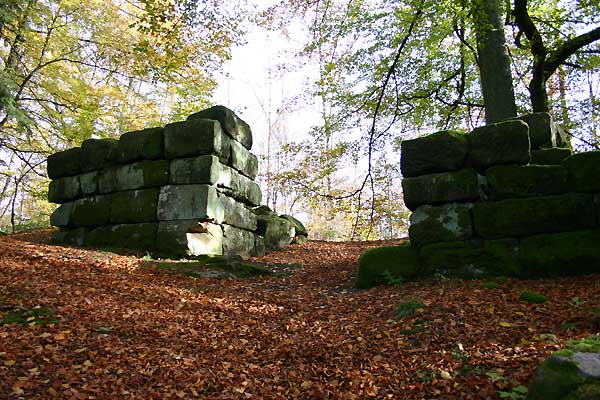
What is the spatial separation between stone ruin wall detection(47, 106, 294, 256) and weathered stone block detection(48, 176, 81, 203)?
27 mm

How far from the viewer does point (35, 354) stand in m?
3.47

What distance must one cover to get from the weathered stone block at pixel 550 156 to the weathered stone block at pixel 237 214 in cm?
641

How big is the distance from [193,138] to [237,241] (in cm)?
281

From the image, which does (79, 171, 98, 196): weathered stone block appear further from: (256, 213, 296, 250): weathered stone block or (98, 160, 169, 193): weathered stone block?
(256, 213, 296, 250): weathered stone block

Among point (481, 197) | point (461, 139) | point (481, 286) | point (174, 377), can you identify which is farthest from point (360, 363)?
point (461, 139)

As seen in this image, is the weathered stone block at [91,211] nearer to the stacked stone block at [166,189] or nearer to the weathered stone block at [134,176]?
the stacked stone block at [166,189]

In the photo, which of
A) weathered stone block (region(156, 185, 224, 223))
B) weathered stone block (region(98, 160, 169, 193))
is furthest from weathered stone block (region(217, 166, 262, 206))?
weathered stone block (region(98, 160, 169, 193))

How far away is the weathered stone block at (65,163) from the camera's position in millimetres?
10727

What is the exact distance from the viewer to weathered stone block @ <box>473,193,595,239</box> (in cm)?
562

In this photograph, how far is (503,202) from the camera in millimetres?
5938

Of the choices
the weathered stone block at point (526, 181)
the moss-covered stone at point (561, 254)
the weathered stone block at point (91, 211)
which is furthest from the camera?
the weathered stone block at point (91, 211)

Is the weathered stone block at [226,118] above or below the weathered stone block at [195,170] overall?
above

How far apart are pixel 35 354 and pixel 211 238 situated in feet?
18.2

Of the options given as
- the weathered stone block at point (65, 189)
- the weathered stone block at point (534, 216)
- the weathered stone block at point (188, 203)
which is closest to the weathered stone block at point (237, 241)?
the weathered stone block at point (188, 203)
